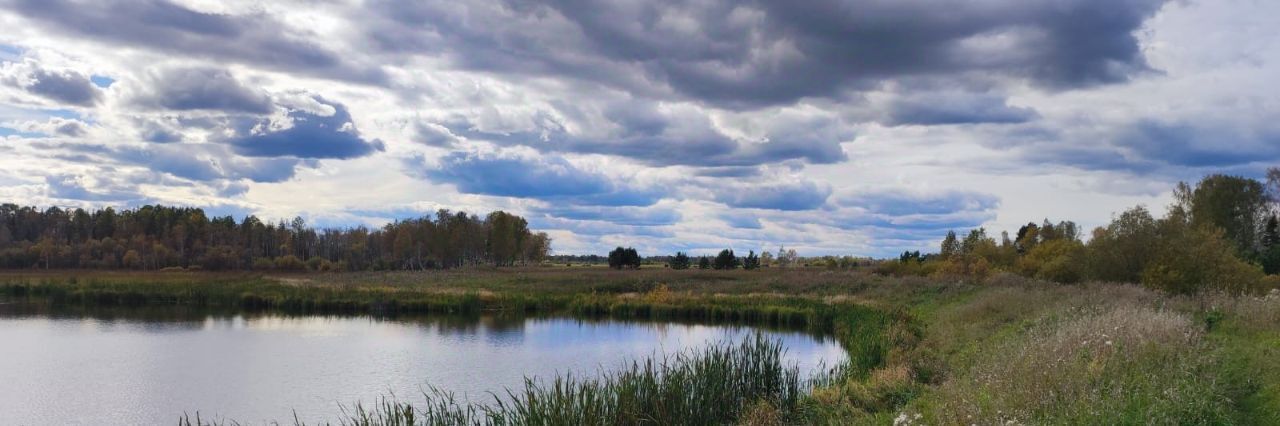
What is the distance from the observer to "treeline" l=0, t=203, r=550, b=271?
3915 inches

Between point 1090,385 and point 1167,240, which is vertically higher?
point 1167,240

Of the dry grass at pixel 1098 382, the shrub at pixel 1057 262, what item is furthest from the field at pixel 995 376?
the shrub at pixel 1057 262

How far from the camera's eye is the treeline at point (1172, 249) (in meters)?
31.6

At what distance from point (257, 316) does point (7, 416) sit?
2648cm

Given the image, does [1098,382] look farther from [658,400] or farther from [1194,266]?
[1194,266]

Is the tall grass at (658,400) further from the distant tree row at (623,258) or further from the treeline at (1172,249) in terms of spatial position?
the distant tree row at (623,258)

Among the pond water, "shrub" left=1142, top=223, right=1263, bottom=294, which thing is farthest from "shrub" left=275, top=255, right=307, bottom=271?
"shrub" left=1142, top=223, right=1263, bottom=294

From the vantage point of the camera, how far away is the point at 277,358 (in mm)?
26703

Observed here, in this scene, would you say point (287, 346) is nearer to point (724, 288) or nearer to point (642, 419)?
point (642, 419)

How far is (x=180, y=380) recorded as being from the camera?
22531 millimetres

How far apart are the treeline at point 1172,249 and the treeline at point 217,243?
59.7 meters

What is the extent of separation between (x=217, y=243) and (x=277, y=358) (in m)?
100

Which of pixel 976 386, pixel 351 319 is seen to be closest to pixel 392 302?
pixel 351 319

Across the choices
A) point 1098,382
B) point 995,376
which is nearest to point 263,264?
point 995,376
